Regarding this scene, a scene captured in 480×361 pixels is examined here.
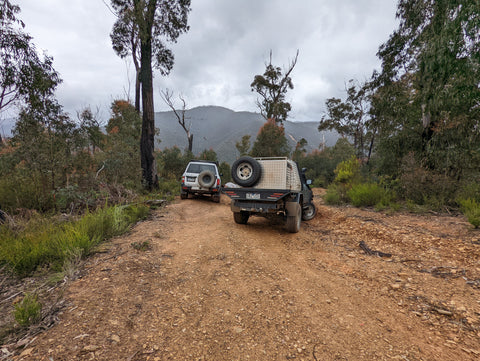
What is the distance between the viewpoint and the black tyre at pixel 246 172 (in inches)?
199

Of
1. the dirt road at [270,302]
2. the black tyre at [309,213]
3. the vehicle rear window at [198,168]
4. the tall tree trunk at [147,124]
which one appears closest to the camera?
the dirt road at [270,302]

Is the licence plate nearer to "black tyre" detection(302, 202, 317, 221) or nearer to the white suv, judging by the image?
"black tyre" detection(302, 202, 317, 221)

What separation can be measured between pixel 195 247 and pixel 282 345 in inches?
94.3

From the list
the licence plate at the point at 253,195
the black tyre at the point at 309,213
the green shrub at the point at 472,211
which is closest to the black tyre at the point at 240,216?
the licence plate at the point at 253,195

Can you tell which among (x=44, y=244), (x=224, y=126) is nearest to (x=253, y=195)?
(x=44, y=244)

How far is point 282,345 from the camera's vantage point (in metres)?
1.69

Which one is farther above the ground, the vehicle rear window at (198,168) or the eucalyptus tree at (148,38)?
the eucalyptus tree at (148,38)

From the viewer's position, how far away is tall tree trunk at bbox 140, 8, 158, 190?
11273 mm

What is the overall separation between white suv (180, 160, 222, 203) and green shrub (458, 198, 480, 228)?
7512mm

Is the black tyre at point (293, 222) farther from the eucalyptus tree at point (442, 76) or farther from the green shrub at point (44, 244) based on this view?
the eucalyptus tree at point (442, 76)

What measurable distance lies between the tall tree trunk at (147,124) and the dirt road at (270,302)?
771cm

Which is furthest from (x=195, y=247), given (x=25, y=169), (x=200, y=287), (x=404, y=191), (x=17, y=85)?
(x=404, y=191)

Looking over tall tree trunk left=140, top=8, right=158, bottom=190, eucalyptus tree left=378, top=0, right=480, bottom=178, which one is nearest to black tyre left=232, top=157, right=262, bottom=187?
eucalyptus tree left=378, top=0, right=480, bottom=178

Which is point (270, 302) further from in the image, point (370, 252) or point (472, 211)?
point (472, 211)
